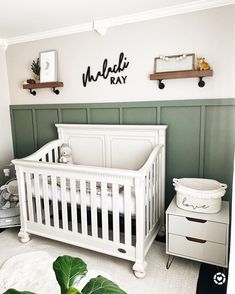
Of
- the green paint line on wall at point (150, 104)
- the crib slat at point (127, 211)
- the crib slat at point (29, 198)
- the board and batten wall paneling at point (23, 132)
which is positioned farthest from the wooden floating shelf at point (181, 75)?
the board and batten wall paneling at point (23, 132)


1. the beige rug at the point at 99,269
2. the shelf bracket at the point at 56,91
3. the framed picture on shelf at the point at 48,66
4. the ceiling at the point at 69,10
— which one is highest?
the ceiling at the point at 69,10

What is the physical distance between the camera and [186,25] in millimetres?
2117

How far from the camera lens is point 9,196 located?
2.73 m

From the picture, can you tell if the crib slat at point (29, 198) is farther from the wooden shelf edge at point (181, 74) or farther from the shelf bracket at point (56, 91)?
the wooden shelf edge at point (181, 74)

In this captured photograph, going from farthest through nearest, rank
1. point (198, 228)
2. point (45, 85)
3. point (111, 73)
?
point (45, 85) < point (111, 73) < point (198, 228)

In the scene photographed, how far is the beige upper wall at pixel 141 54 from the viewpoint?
2.04 metres

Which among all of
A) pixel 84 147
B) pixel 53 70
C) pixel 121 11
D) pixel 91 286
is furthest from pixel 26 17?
pixel 91 286

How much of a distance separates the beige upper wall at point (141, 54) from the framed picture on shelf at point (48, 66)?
6 cm

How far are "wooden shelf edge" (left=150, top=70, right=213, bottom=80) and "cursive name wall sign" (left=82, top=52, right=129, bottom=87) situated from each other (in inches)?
13.4

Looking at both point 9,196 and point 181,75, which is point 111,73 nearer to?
point 181,75

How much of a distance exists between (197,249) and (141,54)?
168cm

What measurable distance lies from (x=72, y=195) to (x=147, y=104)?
1.05m

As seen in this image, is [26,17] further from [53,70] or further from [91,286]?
[91,286]

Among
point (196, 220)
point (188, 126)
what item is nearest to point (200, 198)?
point (196, 220)
